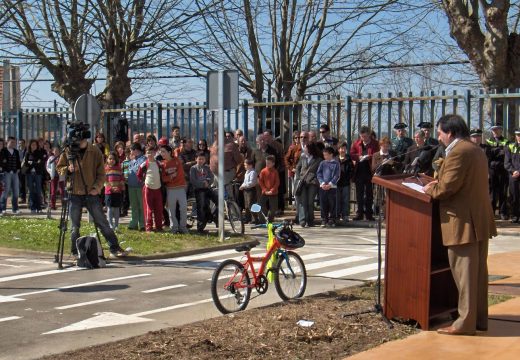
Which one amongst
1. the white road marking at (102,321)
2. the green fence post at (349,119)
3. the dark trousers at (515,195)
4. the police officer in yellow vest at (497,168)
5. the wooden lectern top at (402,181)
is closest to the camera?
the wooden lectern top at (402,181)

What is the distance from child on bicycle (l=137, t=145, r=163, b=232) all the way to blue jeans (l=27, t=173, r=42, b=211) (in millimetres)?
6564

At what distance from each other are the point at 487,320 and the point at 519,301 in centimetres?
171

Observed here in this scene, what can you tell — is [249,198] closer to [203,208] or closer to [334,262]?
[203,208]

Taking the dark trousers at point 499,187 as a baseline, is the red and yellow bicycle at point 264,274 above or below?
below

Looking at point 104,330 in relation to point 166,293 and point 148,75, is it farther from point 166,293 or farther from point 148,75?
point 148,75

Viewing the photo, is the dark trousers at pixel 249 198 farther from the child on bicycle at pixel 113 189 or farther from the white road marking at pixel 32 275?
the white road marking at pixel 32 275

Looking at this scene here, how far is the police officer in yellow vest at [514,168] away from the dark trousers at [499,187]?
13.8 inches

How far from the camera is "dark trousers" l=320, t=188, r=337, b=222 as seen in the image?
18.7m

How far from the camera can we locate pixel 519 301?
962 centimetres

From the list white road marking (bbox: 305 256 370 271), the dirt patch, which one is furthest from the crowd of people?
the dirt patch

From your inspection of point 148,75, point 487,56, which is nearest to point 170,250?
point 487,56

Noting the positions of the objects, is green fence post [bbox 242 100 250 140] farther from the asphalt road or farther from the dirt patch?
the dirt patch

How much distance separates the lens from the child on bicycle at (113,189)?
16.9 m

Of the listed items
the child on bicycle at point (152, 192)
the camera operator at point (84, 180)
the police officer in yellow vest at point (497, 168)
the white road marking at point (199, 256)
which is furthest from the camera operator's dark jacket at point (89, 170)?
the police officer in yellow vest at point (497, 168)
